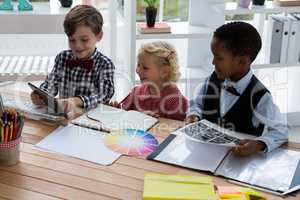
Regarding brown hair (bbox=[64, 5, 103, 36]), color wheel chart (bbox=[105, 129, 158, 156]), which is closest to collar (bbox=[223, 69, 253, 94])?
color wheel chart (bbox=[105, 129, 158, 156])

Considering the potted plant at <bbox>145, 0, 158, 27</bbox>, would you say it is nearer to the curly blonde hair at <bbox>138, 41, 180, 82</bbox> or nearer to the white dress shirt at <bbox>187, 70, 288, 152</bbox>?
the curly blonde hair at <bbox>138, 41, 180, 82</bbox>

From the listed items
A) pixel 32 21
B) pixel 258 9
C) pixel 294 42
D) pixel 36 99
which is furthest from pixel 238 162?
pixel 294 42

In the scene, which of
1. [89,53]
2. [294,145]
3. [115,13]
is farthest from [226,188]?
[115,13]

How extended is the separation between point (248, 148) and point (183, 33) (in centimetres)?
148

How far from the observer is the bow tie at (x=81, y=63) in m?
2.10

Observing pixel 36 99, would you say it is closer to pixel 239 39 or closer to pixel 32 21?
pixel 239 39

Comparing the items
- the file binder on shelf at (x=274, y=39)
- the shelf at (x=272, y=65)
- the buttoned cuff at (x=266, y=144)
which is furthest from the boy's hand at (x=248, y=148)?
the file binder on shelf at (x=274, y=39)

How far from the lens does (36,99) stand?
5.75 feet

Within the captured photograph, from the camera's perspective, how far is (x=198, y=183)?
1229 mm

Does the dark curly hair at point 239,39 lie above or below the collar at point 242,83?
above

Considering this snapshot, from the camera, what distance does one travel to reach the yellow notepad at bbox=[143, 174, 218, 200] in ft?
3.79

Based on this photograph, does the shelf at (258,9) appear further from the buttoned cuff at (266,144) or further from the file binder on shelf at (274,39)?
the buttoned cuff at (266,144)

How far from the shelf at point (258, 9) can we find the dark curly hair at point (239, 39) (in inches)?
43.2

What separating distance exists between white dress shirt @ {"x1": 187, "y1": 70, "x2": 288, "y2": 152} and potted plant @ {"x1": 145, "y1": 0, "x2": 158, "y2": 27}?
35.9 inches
